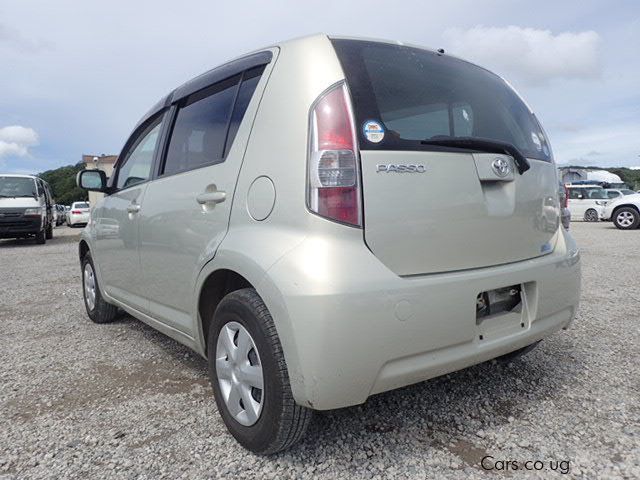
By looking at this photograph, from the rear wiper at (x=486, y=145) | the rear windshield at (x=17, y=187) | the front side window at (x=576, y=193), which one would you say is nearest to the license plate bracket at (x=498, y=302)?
the rear wiper at (x=486, y=145)

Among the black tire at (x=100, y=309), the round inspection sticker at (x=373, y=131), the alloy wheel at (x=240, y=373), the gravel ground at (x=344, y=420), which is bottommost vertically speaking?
the gravel ground at (x=344, y=420)

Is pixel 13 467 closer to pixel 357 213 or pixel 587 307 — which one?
pixel 357 213

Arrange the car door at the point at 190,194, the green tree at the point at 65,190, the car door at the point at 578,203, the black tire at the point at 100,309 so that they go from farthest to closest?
1. the green tree at the point at 65,190
2. the car door at the point at 578,203
3. the black tire at the point at 100,309
4. the car door at the point at 190,194

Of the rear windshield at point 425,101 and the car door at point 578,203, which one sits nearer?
the rear windshield at point 425,101

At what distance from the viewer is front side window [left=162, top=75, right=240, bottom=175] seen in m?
2.26

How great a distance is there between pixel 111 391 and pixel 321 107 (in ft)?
6.51

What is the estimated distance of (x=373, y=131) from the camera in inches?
67.6

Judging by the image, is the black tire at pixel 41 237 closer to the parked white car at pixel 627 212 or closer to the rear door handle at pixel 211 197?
the rear door handle at pixel 211 197

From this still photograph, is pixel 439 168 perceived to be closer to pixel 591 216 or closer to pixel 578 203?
pixel 591 216

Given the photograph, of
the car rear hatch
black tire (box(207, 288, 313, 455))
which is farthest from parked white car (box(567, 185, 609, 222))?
black tire (box(207, 288, 313, 455))

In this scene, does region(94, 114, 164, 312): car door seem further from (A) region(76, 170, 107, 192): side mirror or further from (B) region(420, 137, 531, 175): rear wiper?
(B) region(420, 137, 531, 175): rear wiper

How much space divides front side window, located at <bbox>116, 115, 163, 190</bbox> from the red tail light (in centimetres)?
157

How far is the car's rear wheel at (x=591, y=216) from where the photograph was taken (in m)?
19.7

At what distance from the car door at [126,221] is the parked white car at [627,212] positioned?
50.6 ft
